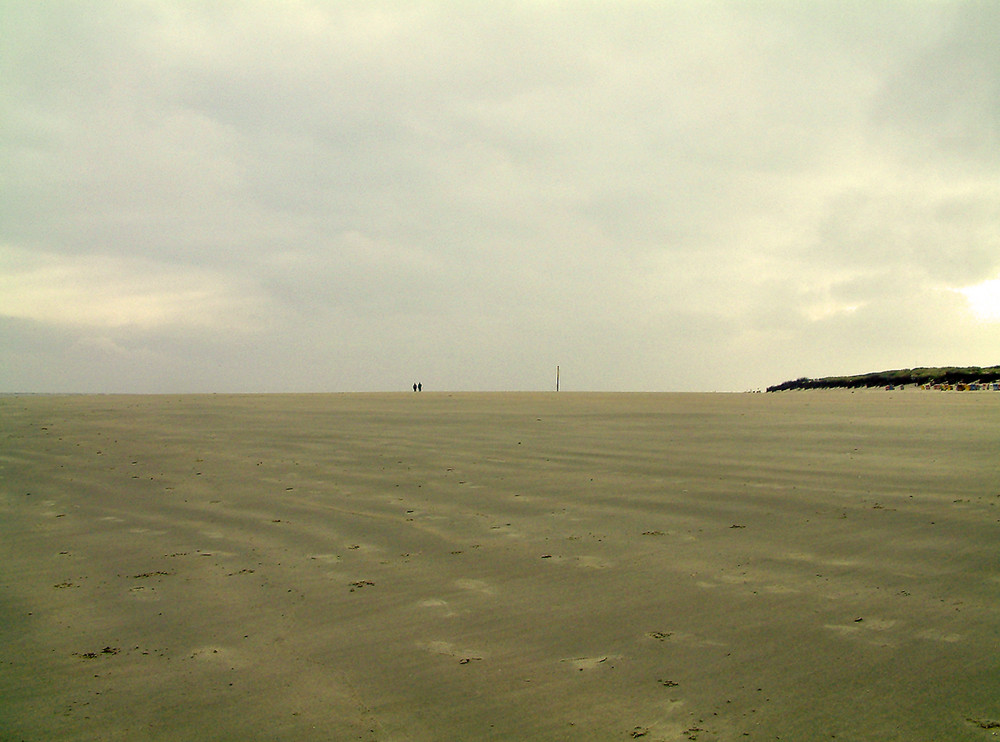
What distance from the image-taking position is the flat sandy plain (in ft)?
11.0

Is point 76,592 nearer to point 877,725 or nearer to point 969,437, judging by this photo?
point 877,725

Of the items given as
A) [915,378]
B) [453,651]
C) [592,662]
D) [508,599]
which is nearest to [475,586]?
[508,599]

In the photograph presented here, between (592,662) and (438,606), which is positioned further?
(438,606)

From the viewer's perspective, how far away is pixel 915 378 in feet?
144

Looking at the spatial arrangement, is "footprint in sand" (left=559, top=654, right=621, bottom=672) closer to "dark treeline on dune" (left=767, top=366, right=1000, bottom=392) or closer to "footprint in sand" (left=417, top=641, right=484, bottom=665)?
"footprint in sand" (left=417, top=641, right=484, bottom=665)

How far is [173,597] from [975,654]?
5.01m

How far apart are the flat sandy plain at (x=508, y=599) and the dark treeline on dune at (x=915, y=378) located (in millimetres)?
35833

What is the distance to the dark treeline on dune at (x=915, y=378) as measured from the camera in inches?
1567

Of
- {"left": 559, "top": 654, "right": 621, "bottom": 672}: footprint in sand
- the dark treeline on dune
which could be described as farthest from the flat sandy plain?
the dark treeline on dune

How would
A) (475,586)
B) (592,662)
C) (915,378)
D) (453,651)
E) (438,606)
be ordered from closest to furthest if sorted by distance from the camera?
(592,662) < (453,651) < (438,606) < (475,586) < (915,378)

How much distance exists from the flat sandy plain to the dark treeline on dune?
118ft

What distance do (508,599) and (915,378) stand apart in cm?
4689

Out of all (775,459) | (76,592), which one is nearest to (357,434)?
(775,459)

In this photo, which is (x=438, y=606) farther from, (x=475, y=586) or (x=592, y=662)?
(x=592, y=662)
